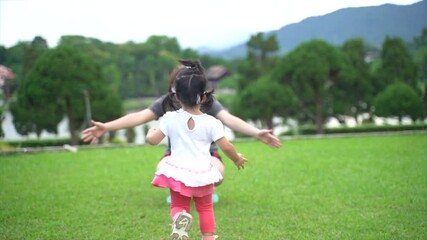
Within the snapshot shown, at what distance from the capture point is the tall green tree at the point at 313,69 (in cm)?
1988

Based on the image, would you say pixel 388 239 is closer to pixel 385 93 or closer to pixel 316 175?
pixel 316 175

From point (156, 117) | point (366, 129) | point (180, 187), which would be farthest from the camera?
point (366, 129)

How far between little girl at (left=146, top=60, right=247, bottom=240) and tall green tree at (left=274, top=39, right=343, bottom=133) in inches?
674

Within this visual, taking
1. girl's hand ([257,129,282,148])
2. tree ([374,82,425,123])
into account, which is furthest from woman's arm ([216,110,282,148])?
tree ([374,82,425,123])

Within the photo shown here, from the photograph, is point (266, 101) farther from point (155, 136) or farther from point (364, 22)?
point (155, 136)

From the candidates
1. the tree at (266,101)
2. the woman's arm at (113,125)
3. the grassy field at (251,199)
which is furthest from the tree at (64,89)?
the woman's arm at (113,125)

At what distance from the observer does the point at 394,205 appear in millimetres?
4617

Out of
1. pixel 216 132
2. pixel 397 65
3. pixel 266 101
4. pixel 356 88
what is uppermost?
pixel 397 65

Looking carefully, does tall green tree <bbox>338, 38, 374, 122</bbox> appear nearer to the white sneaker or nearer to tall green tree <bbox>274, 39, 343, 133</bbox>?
Answer: tall green tree <bbox>274, 39, 343, 133</bbox>

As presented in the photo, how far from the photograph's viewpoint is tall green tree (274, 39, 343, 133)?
19875 mm

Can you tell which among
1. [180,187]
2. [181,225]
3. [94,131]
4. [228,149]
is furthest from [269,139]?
[94,131]

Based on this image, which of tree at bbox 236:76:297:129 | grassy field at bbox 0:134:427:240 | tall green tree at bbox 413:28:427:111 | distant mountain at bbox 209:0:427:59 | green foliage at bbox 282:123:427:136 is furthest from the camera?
tree at bbox 236:76:297:129

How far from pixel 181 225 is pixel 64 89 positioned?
16.2m

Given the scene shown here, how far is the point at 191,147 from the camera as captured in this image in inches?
125
